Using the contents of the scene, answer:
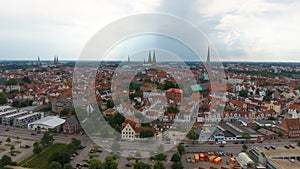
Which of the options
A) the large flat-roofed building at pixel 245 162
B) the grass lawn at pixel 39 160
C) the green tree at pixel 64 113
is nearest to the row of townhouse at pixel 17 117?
the green tree at pixel 64 113

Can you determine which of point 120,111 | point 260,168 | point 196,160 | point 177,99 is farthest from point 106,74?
point 260,168

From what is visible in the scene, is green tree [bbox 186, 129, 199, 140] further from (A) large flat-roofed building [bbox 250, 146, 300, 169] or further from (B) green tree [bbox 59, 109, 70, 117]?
(B) green tree [bbox 59, 109, 70, 117]

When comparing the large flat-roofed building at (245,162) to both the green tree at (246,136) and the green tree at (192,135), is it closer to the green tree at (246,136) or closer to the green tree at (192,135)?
the green tree at (192,135)

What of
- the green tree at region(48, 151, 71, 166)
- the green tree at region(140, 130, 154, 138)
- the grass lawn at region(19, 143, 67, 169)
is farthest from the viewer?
the green tree at region(140, 130, 154, 138)

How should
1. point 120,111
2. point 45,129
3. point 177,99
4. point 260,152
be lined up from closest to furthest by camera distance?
point 260,152
point 120,111
point 45,129
point 177,99

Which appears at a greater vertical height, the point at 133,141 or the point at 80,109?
the point at 80,109

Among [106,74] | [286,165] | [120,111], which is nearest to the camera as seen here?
[286,165]

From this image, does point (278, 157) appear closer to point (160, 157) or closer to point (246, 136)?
point (246, 136)

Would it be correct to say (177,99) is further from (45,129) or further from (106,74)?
(106,74)

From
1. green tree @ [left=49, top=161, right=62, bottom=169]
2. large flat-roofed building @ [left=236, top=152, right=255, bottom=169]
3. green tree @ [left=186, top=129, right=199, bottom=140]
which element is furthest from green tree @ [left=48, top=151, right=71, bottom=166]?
large flat-roofed building @ [left=236, top=152, right=255, bottom=169]
